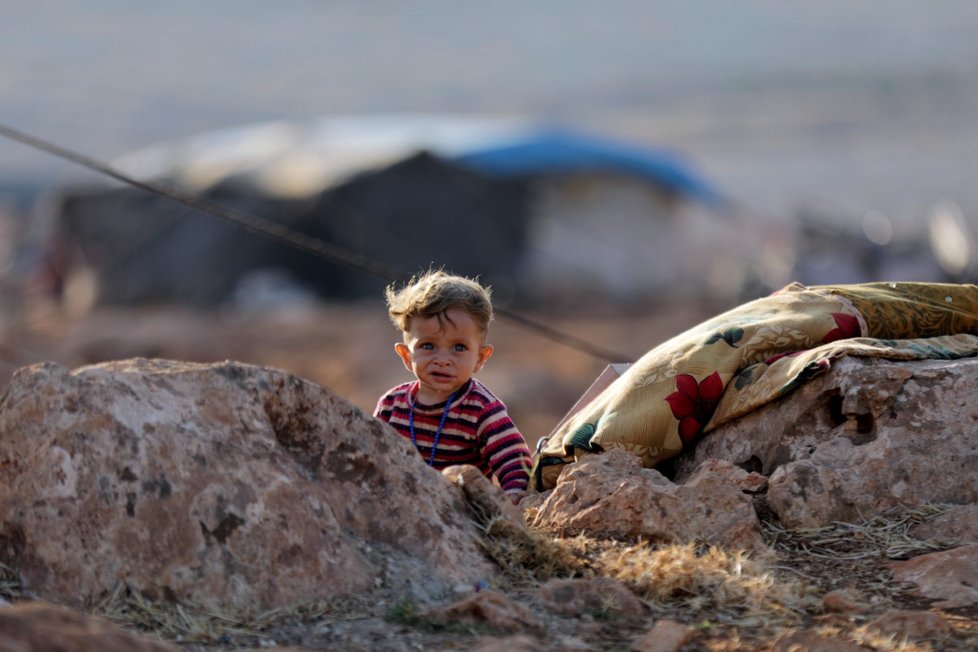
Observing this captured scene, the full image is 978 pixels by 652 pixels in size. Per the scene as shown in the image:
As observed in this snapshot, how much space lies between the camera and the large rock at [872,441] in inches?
157

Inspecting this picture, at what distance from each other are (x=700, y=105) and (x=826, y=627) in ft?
157

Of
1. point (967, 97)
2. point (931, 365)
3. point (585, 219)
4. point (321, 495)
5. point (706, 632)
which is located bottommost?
point (706, 632)

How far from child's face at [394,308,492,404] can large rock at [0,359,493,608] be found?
75cm

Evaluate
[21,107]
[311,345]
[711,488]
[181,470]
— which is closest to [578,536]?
[711,488]

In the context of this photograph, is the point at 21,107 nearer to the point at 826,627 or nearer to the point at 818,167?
the point at 818,167

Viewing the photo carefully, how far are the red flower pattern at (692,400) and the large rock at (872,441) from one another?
201mm

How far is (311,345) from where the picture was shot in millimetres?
19750

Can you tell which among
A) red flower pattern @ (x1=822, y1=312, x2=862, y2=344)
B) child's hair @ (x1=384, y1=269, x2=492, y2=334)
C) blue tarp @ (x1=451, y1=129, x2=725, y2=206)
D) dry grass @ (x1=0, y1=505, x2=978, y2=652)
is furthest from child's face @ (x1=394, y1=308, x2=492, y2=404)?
blue tarp @ (x1=451, y1=129, x2=725, y2=206)

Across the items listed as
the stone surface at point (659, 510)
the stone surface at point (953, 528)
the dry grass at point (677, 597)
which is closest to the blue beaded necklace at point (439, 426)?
the stone surface at point (659, 510)

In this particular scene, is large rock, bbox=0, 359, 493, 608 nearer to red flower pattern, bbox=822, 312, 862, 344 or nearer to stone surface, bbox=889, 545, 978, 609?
stone surface, bbox=889, 545, 978, 609

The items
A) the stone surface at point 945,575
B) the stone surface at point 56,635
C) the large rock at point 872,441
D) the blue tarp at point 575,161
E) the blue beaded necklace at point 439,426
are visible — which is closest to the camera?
the stone surface at point 56,635

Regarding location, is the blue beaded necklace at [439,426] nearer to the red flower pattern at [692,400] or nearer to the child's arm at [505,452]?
the child's arm at [505,452]

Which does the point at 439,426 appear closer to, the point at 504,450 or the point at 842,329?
the point at 504,450

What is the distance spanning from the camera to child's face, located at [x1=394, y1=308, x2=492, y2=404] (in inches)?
170
